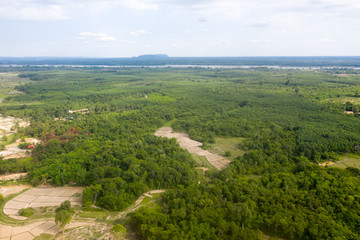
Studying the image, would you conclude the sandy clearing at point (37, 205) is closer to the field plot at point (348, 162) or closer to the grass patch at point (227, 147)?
the grass patch at point (227, 147)

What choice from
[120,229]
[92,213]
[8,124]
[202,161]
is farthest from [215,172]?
[8,124]

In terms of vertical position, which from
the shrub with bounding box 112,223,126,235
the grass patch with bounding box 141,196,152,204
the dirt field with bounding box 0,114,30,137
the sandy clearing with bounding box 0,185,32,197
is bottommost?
the sandy clearing with bounding box 0,185,32,197

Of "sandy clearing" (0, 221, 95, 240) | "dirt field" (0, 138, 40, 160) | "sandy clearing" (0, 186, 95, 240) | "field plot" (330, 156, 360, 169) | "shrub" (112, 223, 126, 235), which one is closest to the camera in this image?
"shrub" (112, 223, 126, 235)

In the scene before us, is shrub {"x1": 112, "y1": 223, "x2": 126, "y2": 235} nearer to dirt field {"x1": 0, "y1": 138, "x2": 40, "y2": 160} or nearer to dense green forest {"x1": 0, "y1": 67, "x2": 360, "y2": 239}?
dense green forest {"x1": 0, "y1": 67, "x2": 360, "y2": 239}

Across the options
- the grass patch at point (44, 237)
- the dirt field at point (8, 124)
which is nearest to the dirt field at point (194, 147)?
the grass patch at point (44, 237)

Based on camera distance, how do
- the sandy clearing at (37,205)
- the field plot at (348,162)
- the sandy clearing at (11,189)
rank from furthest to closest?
the field plot at (348,162)
the sandy clearing at (11,189)
the sandy clearing at (37,205)

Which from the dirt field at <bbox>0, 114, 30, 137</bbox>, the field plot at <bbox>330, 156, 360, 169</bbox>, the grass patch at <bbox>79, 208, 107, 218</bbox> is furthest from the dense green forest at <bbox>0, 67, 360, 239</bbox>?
the dirt field at <bbox>0, 114, 30, 137</bbox>

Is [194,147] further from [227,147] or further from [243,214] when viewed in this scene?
[243,214]
